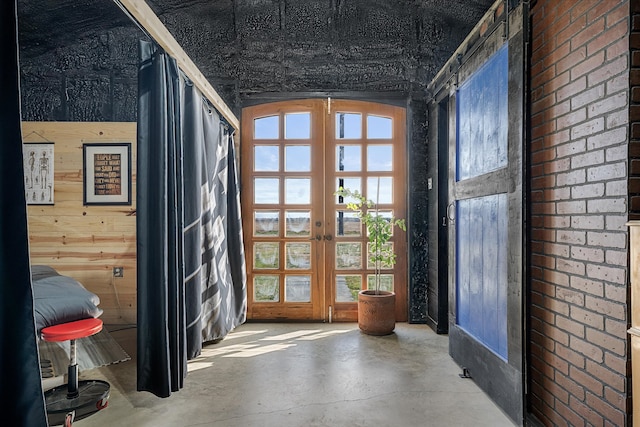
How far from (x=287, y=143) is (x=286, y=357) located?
2173 mm

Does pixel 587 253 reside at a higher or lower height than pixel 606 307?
higher

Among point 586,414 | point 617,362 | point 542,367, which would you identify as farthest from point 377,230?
point 617,362

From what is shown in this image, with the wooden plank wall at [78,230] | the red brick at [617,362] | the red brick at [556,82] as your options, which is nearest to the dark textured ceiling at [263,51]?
the wooden plank wall at [78,230]

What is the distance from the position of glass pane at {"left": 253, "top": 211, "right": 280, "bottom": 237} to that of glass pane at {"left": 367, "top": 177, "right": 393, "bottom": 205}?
1.00m

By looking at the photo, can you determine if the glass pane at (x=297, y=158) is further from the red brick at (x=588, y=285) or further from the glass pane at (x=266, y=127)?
the red brick at (x=588, y=285)

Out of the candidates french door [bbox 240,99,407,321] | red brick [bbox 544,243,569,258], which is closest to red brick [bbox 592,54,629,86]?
red brick [bbox 544,243,569,258]

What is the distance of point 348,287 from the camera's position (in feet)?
14.0

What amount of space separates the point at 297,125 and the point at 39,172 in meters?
2.47

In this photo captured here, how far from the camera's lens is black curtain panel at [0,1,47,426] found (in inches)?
48.9

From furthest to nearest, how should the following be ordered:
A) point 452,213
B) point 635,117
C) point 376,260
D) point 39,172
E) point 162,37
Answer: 1. point 376,260
2. point 39,172
3. point 452,213
4. point 162,37
5. point 635,117

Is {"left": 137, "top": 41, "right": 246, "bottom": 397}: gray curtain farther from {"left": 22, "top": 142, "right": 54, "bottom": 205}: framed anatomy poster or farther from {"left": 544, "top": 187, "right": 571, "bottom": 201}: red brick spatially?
{"left": 544, "top": 187, "right": 571, "bottom": 201}: red brick

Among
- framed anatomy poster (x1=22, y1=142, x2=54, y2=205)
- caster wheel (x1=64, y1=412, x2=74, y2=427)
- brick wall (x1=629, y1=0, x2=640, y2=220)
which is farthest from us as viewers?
framed anatomy poster (x1=22, y1=142, x2=54, y2=205)

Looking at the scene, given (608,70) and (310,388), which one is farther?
(310,388)

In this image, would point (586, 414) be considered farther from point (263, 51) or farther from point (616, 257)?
point (263, 51)
